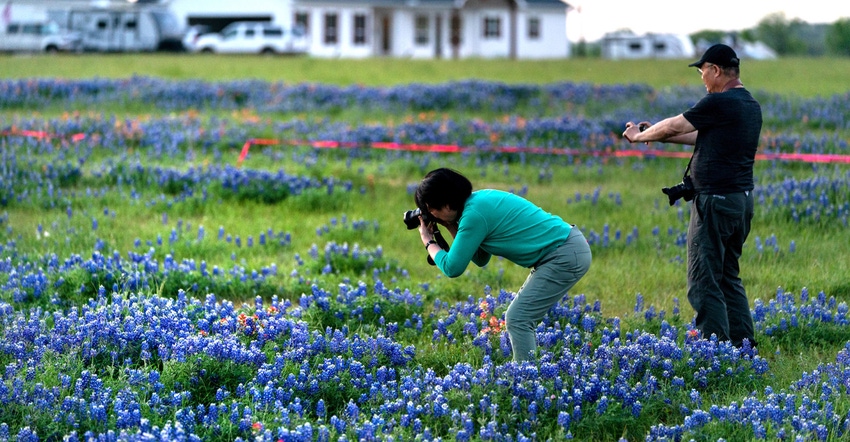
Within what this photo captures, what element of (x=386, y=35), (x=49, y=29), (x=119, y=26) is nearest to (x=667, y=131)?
(x=49, y=29)

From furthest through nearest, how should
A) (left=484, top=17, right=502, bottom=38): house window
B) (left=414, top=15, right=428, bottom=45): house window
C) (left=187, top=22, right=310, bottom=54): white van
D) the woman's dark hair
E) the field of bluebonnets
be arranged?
(left=484, top=17, right=502, bottom=38): house window
(left=414, top=15, right=428, bottom=45): house window
(left=187, top=22, right=310, bottom=54): white van
the woman's dark hair
the field of bluebonnets

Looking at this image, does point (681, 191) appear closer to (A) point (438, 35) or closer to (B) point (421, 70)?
(B) point (421, 70)

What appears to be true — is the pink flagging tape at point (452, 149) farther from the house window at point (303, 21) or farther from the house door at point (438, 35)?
the house door at point (438, 35)

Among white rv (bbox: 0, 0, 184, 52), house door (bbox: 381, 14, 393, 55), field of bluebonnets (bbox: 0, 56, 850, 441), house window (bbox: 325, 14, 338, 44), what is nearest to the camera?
field of bluebonnets (bbox: 0, 56, 850, 441)

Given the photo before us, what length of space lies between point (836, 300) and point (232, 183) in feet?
21.9

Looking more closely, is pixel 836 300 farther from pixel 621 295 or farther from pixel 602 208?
pixel 602 208

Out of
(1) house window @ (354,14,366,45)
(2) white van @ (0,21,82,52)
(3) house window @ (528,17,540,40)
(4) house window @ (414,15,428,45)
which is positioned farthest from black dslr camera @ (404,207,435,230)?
(3) house window @ (528,17,540,40)

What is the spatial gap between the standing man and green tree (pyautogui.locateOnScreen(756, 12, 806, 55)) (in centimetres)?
6531

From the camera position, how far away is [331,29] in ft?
152

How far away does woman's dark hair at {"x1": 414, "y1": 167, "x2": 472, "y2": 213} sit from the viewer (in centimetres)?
530

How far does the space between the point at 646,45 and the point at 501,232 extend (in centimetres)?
4920

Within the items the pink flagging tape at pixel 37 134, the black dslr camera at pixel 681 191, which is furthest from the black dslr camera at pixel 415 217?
the pink flagging tape at pixel 37 134

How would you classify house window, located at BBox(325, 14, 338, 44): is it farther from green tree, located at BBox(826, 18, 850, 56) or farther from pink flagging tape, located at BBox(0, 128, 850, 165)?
pink flagging tape, located at BBox(0, 128, 850, 165)

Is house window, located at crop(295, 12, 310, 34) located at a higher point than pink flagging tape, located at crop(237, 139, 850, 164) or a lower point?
higher
